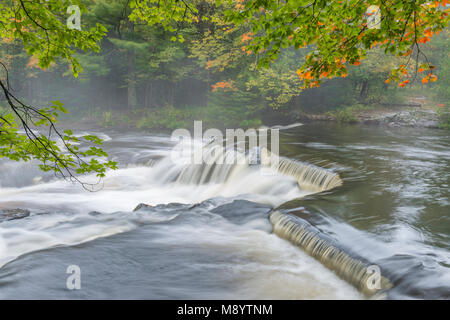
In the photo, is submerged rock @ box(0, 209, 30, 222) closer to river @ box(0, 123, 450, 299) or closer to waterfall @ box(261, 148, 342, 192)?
river @ box(0, 123, 450, 299)

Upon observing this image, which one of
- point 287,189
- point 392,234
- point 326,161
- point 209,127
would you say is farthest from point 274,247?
point 209,127

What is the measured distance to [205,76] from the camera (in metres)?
27.5

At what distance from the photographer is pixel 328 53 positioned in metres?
4.11

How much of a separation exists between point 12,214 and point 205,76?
20952 mm

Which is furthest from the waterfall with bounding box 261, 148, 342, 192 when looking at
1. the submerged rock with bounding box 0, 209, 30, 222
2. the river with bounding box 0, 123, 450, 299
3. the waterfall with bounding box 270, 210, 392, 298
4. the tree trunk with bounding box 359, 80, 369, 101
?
the tree trunk with bounding box 359, 80, 369, 101

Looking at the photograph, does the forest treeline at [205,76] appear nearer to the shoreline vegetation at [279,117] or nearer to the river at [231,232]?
the shoreline vegetation at [279,117]

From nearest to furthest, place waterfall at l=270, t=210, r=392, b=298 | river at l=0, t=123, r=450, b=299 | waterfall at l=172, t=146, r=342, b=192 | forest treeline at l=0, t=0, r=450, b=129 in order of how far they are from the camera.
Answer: waterfall at l=270, t=210, r=392, b=298 → river at l=0, t=123, r=450, b=299 → waterfall at l=172, t=146, r=342, b=192 → forest treeline at l=0, t=0, r=450, b=129

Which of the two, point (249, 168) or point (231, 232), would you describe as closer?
point (231, 232)

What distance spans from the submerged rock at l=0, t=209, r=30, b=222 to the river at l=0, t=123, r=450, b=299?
6.7 inches

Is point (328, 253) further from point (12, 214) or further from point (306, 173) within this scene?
point (12, 214)

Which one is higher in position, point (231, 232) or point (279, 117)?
point (279, 117)

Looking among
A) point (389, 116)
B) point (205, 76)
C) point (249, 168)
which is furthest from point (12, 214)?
point (205, 76)

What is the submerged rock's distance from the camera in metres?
8.27

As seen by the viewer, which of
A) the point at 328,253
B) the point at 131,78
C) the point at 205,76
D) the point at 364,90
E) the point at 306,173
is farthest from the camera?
the point at 205,76
